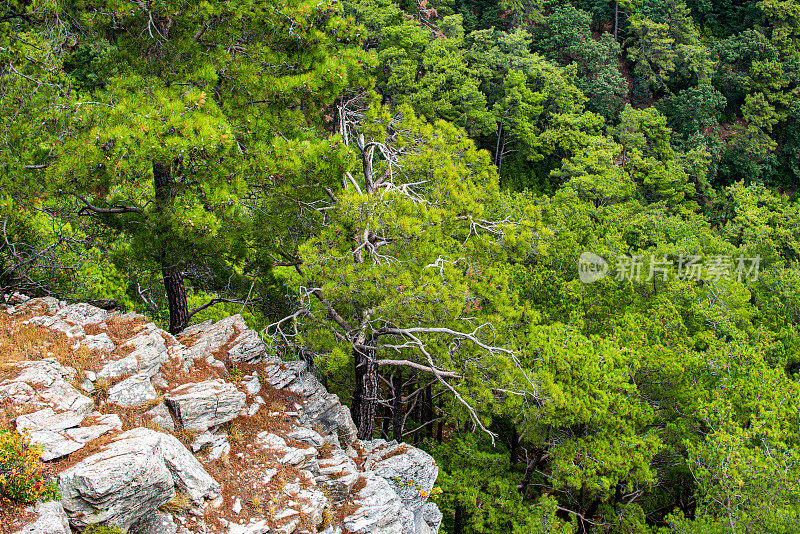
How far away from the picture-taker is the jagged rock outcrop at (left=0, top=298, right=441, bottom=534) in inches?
254

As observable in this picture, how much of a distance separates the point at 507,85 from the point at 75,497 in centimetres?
3796

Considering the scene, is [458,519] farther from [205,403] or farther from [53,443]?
[53,443]

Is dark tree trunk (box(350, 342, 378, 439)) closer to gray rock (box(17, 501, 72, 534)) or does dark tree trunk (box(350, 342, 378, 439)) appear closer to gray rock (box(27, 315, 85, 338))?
gray rock (box(27, 315, 85, 338))

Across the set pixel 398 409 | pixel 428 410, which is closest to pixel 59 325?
pixel 398 409

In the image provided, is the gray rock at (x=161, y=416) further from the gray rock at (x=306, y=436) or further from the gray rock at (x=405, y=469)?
the gray rock at (x=405, y=469)

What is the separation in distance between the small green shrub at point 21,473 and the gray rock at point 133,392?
1645mm

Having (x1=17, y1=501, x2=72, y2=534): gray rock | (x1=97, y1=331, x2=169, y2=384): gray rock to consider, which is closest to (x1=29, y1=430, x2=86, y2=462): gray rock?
(x1=17, y1=501, x2=72, y2=534): gray rock

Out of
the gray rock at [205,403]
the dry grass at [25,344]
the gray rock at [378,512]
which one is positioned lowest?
the gray rock at [378,512]

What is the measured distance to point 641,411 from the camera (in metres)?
14.2

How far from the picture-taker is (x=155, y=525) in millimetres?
6551

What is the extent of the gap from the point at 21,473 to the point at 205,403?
2.90 metres

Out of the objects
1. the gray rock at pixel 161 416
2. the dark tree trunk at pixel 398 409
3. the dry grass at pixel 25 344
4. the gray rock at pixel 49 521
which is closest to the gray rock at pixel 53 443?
the gray rock at pixel 49 521

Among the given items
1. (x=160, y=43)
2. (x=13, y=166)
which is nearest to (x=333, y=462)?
(x=13, y=166)

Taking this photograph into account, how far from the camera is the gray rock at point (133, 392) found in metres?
7.76
